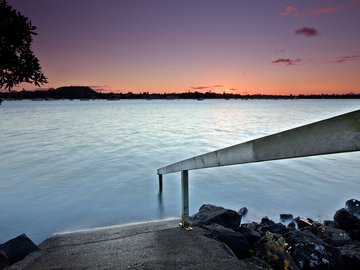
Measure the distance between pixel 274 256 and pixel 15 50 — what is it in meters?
5.34

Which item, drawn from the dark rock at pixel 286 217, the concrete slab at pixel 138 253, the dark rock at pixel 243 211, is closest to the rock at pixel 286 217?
the dark rock at pixel 286 217

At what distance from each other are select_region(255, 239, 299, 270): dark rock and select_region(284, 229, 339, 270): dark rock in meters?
Answer: 0.54

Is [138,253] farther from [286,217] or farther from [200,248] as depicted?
[286,217]

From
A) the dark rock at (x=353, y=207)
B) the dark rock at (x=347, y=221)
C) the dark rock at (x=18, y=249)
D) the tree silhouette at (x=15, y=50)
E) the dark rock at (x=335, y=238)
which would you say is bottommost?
the dark rock at (x=353, y=207)

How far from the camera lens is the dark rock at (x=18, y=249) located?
14.0 feet

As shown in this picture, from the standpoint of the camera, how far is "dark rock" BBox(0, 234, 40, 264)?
4.25 metres

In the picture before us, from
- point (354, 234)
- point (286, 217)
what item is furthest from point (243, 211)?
point (354, 234)

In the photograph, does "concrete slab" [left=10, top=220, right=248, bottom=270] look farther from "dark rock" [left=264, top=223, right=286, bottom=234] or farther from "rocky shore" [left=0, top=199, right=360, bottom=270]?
"dark rock" [left=264, top=223, right=286, bottom=234]

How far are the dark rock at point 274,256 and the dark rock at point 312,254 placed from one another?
1.78ft

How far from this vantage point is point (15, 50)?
5105 mm

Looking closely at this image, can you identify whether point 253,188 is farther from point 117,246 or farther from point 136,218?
point 117,246

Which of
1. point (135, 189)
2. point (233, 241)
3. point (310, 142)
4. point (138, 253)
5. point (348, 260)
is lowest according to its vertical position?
point (135, 189)

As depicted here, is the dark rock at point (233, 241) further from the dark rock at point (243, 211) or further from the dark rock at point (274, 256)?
the dark rock at point (243, 211)

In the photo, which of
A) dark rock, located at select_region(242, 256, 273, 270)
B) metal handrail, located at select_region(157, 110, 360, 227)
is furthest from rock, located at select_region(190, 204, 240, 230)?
metal handrail, located at select_region(157, 110, 360, 227)
